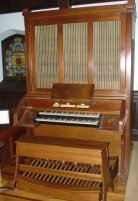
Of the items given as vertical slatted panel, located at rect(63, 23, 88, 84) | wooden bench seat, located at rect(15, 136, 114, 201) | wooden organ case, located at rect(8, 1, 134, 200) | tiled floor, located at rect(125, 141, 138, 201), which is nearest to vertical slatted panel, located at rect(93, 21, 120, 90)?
wooden organ case, located at rect(8, 1, 134, 200)

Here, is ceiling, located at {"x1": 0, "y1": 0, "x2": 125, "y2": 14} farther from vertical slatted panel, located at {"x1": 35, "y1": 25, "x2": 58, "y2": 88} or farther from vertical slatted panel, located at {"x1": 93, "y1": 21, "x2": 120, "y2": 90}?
vertical slatted panel, located at {"x1": 93, "y1": 21, "x2": 120, "y2": 90}

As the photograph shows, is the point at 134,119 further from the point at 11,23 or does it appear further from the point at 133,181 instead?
the point at 11,23

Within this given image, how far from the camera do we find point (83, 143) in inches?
113

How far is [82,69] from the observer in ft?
11.6

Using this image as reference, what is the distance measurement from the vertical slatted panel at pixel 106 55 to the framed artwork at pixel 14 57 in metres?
2.70

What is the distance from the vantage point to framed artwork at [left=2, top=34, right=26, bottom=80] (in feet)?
18.5

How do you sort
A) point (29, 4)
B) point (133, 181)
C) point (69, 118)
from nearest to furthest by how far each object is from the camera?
point (133, 181), point (69, 118), point (29, 4)

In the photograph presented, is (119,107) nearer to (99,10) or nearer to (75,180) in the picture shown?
(75,180)

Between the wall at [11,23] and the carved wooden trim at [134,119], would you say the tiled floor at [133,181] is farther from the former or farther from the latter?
the wall at [11,23]

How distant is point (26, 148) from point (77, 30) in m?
1.89

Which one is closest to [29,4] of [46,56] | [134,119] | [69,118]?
[46,56]

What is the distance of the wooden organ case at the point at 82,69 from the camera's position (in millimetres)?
3227

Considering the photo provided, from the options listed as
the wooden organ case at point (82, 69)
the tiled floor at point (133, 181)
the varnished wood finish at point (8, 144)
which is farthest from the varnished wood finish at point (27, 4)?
the tiled floor at point (133, 181)

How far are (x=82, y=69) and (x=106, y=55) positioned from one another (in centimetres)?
42
